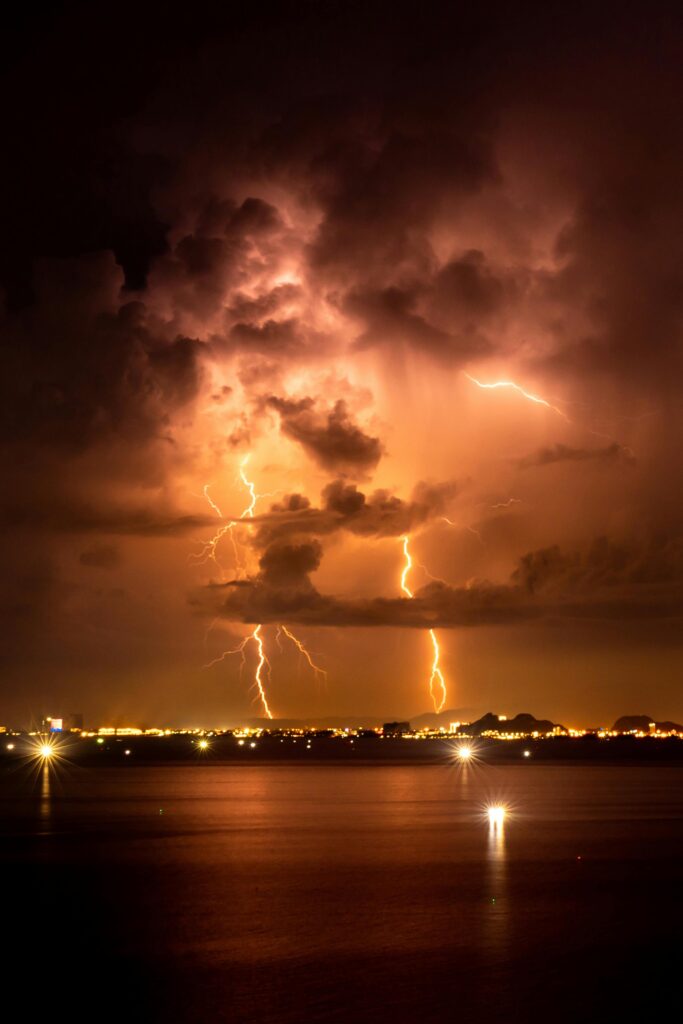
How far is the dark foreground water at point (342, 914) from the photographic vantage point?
20938 millimetres

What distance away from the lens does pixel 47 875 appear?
3688 centimetres

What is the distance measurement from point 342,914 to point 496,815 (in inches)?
1199

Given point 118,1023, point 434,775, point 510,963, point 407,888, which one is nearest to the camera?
point 118,1023

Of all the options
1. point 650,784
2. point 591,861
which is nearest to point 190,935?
point 591,861

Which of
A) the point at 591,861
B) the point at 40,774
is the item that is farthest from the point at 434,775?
the point at 591,861

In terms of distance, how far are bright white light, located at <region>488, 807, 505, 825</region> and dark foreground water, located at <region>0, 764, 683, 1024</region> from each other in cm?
67

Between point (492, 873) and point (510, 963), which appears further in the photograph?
point (492, 873)

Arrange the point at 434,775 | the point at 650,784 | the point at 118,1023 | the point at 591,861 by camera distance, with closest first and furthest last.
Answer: the point at 118,1023 → the point at 591,861 → the point at 650,784 → the point at 434,775

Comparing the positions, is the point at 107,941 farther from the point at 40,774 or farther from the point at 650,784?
the point at 40,774

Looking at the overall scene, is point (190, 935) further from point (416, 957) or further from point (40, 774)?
point (40, 774)

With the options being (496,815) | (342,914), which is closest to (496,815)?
(496,815)

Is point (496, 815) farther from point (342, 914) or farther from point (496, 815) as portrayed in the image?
point (342, 914)

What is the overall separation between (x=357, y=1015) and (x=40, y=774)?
102 m

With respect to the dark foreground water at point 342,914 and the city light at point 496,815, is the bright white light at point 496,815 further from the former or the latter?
the dark foreground water at point 342,914
